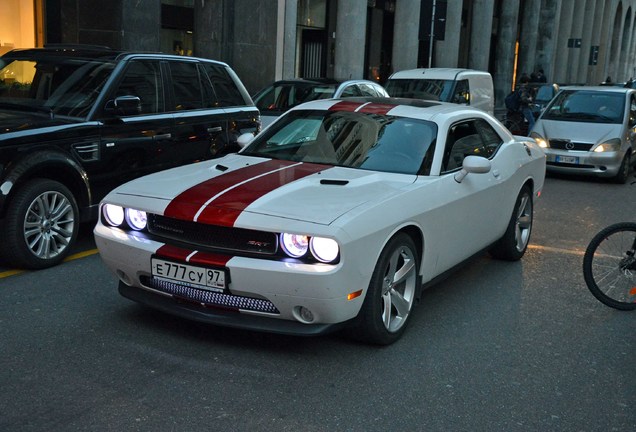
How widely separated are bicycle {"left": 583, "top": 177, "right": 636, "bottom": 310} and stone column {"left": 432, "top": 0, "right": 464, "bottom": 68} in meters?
24.7

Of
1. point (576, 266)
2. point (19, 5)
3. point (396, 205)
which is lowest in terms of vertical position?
point (576, 266)

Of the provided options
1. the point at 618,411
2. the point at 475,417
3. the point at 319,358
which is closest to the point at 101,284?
the point at 319,358

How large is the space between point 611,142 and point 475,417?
37.4 ft

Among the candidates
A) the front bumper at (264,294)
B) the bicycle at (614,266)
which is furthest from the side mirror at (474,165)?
the front bumper at (264,294)

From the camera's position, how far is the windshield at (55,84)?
7.33 m

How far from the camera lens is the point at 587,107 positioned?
15.1 metres

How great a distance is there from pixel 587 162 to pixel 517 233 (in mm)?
7466

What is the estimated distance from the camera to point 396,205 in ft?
16.1

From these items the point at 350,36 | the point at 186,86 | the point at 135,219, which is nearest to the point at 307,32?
the point at 350,36

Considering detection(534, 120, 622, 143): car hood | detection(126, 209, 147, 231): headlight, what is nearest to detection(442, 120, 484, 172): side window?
detection(126, 209, 147, 231): headlight

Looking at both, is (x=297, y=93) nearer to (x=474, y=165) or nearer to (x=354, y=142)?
(x=354, y=142)

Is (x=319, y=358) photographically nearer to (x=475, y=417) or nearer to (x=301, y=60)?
(x=475, y=417)

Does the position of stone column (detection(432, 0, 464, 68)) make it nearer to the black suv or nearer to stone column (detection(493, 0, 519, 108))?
stone column (detection(493, 0, 519, 108))

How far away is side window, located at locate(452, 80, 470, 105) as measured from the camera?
52.8ft
